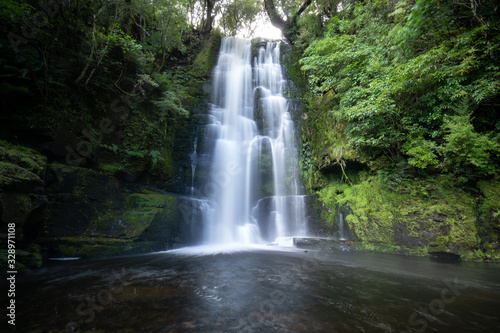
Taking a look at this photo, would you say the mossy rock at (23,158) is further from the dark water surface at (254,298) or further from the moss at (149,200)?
the moss at (149,200)

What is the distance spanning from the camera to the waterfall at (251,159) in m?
9.21

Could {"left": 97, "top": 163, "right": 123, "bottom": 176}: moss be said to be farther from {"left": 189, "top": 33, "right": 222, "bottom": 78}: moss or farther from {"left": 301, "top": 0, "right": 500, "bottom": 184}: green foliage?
{"left": 189, "top": 33, "right": 222, "bottom": 78}: moss

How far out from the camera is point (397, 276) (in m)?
4.27

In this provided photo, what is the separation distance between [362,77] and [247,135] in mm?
6312

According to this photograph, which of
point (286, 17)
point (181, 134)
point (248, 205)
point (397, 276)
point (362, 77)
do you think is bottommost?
point (397, 276)

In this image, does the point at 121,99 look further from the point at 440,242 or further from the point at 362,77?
the point at 440,242

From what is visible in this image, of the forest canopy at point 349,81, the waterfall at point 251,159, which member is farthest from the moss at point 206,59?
the forest canopy at point 349,81

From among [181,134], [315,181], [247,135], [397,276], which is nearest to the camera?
[397,276]

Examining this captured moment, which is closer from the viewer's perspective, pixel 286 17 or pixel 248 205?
pixel 248 205

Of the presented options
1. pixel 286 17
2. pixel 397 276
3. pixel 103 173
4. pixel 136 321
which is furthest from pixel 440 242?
pixel 286 17

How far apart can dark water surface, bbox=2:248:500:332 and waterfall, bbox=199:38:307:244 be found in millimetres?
4188

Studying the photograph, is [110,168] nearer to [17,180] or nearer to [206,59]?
[17,180]

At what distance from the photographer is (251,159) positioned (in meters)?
11.4

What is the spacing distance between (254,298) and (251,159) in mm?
8699
